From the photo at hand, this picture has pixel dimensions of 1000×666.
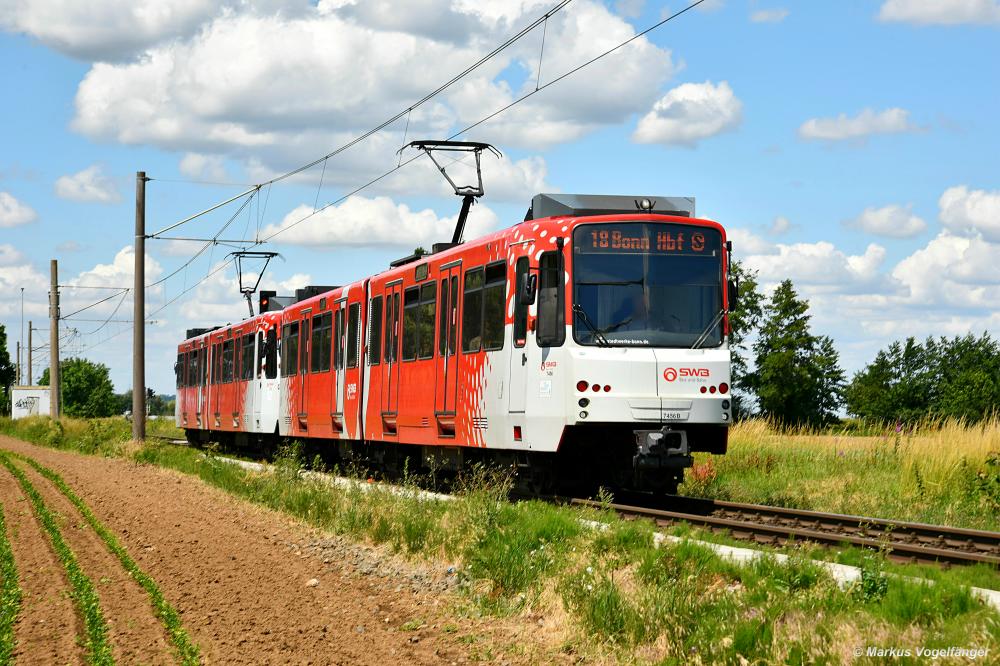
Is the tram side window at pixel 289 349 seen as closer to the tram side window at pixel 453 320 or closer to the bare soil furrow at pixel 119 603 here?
the tram side window at pixel 453 320

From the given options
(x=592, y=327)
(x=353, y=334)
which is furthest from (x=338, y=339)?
(x=592, y=327)

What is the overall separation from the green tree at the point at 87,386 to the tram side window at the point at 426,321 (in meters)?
114

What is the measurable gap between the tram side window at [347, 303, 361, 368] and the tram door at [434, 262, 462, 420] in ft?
15.0

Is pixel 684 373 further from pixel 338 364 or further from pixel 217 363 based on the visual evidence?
pixel 217 363

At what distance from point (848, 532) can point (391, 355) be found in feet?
31.2

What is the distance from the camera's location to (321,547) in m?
14.5

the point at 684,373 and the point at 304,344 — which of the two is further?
the point at 304,344

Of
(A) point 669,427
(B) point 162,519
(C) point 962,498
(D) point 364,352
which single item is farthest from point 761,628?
(D) point 364,352

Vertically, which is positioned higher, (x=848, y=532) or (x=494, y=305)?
(x=494, y=305)

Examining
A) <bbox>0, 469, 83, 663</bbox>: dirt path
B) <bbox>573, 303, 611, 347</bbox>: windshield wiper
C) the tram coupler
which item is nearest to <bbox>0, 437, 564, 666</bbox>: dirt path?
<bbox>0, 469, 83, 663</bbox>: dirt path

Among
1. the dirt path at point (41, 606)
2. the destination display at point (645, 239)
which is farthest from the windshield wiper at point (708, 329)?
the dirt path at point (41, 606)

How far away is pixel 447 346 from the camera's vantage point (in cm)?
1819

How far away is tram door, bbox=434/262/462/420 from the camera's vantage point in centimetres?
1794

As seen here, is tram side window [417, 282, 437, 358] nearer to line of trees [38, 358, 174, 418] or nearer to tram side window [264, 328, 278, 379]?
tram side window [264, 328, 278, 379]
